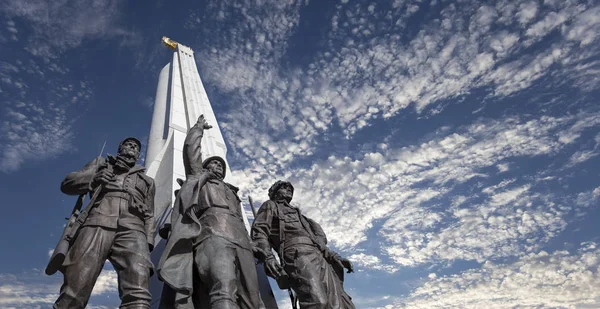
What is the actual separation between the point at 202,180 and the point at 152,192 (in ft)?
2.67

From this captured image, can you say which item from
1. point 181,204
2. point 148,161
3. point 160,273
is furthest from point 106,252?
point 148,161

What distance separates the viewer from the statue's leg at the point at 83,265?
5.07 metres

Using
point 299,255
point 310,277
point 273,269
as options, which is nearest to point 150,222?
point 273,269

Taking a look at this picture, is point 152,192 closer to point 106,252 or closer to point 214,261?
point 106,252

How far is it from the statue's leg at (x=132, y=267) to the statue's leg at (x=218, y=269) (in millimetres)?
705

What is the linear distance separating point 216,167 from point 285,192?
160 cm

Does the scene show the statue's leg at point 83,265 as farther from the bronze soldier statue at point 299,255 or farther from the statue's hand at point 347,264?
the statue's hand at point 347,264

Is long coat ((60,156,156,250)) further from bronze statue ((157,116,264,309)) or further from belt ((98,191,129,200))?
bronze statue ((157,116,264,309))

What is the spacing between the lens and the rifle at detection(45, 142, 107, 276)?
17.6 ft

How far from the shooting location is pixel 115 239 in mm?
5695

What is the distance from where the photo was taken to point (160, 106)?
14.0 m

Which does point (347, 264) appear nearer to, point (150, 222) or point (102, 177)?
point (150, 222)

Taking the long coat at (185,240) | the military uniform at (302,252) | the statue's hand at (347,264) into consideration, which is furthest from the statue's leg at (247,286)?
the statue's hand at (347,264)

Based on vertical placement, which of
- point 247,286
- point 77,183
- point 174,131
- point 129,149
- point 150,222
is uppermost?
point 174,131
